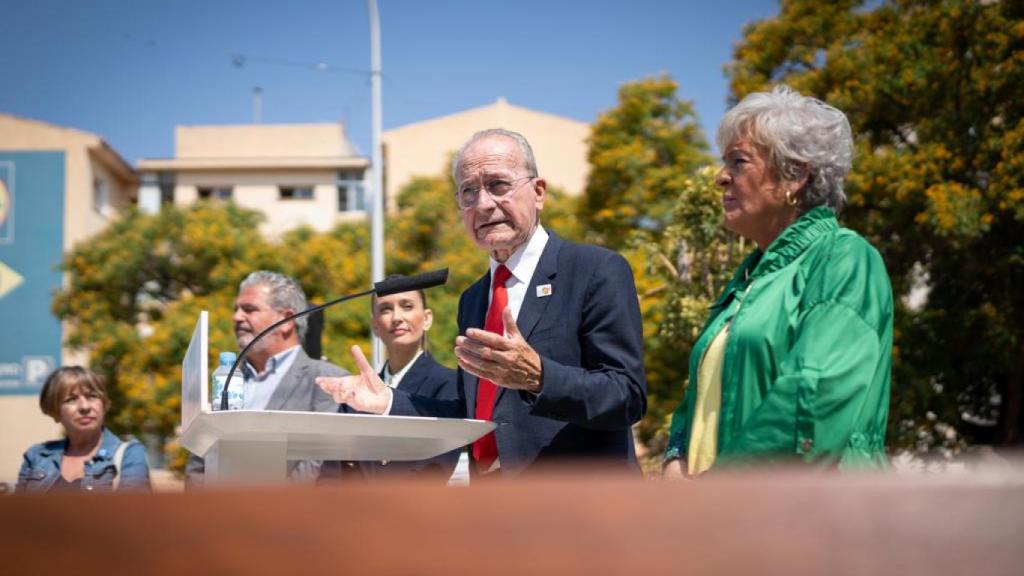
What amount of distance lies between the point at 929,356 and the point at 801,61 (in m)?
4.88

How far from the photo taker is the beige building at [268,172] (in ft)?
132

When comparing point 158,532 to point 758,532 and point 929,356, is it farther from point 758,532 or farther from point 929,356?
point 929,356

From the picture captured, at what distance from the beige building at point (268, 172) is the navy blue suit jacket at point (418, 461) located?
36.3m

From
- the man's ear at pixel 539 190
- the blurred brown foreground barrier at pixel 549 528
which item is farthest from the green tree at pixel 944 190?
the blurred brown foreground barrier at pixel 549 528

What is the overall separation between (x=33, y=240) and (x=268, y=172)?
1047 cm

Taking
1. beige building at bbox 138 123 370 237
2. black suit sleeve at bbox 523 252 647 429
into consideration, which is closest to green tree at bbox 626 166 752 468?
black suit sleeve at bbox 523 252 647 429

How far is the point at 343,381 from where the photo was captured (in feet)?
9.56

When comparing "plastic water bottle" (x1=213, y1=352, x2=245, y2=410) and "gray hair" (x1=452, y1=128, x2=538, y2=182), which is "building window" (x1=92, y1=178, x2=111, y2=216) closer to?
"plastic water bottle" (x1=213, y1=352, x2=245, y2=410)

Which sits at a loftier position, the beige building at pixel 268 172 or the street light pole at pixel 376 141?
the beige building at pixel 268 172

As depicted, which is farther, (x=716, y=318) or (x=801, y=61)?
(x=801, y=61)

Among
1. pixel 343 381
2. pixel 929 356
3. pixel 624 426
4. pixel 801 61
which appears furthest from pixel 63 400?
pixel 801 61

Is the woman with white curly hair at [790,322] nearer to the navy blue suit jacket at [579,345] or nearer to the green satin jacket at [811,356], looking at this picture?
the green satin jacket at [811,356]

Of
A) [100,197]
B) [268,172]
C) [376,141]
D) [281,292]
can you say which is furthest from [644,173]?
[268,172]

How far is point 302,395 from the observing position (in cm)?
448
